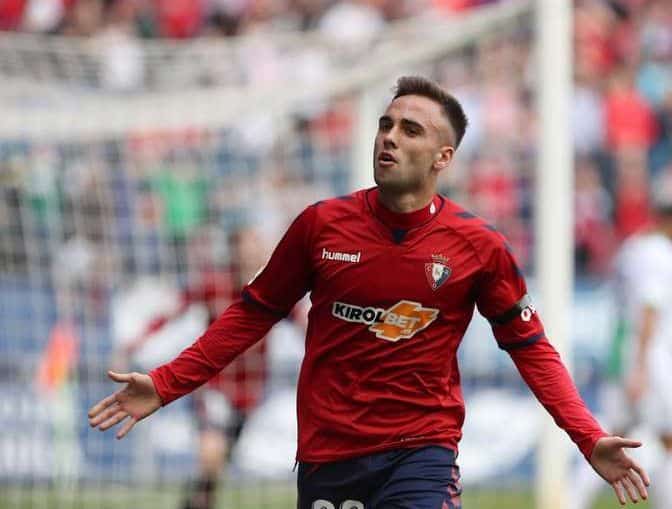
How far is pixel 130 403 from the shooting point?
18.9 feet

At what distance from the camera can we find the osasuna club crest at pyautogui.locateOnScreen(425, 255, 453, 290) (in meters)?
5.78

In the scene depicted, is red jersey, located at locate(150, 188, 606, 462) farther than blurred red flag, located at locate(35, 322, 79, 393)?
No

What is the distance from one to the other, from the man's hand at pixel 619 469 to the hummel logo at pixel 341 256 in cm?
110

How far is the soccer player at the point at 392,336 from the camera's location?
5.73 m

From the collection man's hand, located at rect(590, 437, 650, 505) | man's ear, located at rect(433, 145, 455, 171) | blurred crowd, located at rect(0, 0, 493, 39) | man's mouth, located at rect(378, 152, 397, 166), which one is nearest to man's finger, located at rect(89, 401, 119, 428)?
man's mouth, located at rect(378, 152, 397, 166)

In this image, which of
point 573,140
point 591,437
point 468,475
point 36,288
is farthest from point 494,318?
point 573,140

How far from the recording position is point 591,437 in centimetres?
562

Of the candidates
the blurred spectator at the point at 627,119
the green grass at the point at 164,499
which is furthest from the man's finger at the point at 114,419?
the blurred spectator at the point at 627,119

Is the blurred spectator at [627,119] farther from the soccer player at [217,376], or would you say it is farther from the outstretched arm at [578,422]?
the outstretched arm at [578,422]

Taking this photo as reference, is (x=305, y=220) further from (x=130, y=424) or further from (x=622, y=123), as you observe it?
(x=622, y=123)

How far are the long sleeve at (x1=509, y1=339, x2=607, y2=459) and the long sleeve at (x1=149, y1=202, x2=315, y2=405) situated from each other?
0.88 m

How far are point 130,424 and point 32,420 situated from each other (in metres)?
6.73

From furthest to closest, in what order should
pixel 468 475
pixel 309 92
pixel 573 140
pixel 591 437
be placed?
pixel 573 140, pixel 468 475, pixel 309 92, pixel 591 437

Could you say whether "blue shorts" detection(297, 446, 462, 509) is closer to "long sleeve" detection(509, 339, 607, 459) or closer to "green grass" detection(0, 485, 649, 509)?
"long sleeve" detection(509, 339, 607, 459)
